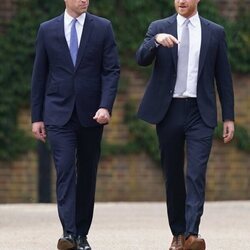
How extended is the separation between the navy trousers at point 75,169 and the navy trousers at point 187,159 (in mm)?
490

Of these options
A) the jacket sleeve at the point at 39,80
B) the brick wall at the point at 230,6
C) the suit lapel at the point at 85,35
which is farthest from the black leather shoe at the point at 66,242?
the brick wall at the point at 230,6

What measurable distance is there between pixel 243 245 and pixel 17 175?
508cm

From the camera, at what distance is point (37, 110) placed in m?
7.93

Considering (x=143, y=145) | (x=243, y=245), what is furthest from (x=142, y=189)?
(x=243, y=245)

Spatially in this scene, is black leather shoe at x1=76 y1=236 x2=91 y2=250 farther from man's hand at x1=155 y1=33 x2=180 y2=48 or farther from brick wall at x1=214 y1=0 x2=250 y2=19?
brick wall at x1=214 y1=0 x2=250 y2=19

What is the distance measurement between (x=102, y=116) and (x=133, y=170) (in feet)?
18.2

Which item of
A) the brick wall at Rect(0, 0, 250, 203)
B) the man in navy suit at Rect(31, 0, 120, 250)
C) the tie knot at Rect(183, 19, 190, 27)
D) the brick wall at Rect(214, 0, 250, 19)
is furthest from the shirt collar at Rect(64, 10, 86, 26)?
the brick wall at Rect(214, 0, 250, 19)

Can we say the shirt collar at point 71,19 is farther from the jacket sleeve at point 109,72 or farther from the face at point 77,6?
the jacket sleeve at point 109,72

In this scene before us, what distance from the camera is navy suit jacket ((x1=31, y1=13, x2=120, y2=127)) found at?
7.85 meters

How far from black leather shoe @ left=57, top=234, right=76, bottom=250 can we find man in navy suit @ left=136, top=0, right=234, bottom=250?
0.70 metres

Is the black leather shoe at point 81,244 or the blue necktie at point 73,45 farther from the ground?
the blue necktie at point 73,45

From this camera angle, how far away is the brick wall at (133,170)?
43.1ft

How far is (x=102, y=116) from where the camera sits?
7.73 metres

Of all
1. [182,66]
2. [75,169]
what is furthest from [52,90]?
[182,66]
